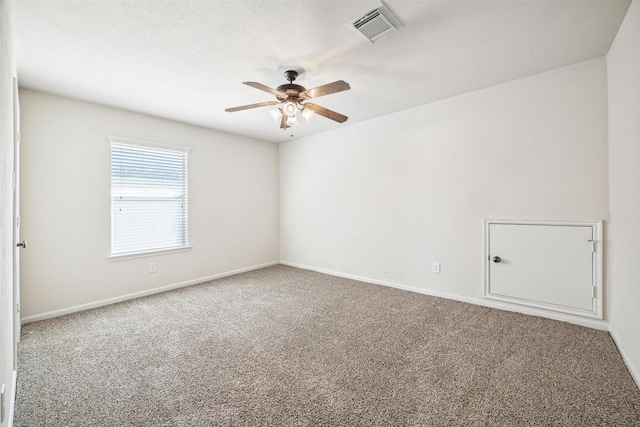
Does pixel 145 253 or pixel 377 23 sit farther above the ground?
pixel 377 23

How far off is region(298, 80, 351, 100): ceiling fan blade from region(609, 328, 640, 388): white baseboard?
2773mm

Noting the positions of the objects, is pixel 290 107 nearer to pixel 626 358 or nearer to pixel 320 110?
pixel 320 110

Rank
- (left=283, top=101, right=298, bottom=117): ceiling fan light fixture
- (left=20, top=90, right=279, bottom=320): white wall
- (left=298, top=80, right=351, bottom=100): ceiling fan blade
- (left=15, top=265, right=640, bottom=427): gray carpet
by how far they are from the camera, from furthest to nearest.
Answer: (left=20, top=90, right=279, bottom=320): white wall → (left=283, top=101, right=298, bottom=117): ceiling fan light fixture → (left=298, top=80, right=351, bottom=100): ceiling fan blade → (left=15, top=265, right=640, bottom=427): gray carpet

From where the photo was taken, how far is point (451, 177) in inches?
132

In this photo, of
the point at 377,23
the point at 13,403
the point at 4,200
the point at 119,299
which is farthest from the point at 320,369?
the point at 119,299

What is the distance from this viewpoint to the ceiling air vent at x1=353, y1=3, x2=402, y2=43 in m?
1.81

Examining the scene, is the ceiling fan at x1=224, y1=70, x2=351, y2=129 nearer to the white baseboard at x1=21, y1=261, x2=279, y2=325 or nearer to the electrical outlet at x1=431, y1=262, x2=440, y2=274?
the electrical outlet at x1=431, y1=262, x2=440, y2=274

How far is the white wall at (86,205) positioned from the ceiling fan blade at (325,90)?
2.55 metres

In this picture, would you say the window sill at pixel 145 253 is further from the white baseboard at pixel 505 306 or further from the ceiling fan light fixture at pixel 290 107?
the ceiling fan light fixture at pixel 290 107

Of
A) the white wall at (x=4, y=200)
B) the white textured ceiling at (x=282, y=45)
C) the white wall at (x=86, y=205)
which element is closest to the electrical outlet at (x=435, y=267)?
the white textured ceiling at (x=282, y=45)

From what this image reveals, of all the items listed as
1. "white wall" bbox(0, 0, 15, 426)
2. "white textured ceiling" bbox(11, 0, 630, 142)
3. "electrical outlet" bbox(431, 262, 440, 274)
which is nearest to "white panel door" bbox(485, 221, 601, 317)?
"electrical outlet" bbox(431, 262, 440, 274)

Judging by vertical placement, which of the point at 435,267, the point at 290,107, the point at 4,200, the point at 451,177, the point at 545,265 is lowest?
the point at 435,267

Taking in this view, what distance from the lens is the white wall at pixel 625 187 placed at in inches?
70.8

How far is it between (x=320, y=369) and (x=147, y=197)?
3.26 metres
